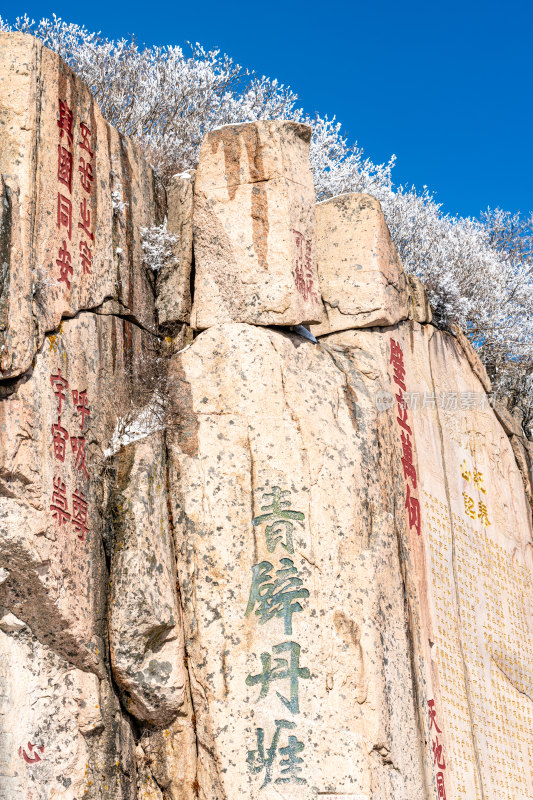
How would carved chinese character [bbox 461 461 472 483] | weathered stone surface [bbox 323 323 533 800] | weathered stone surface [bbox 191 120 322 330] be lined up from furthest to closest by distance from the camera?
carved chinese character [bbox 461 461 472 483] → weathered stone surface [bbox 323 323 533 800] → weathered stone surface [bbox 191 120 322 330]

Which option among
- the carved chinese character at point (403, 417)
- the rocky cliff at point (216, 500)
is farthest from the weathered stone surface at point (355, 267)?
the carved chinese character at point (403, 417)

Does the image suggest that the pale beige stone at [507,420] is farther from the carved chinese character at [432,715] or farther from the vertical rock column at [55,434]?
the vertical rock column at [55,434]

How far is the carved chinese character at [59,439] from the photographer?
252 inches

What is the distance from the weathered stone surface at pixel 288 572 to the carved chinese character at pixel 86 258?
1.08 metres

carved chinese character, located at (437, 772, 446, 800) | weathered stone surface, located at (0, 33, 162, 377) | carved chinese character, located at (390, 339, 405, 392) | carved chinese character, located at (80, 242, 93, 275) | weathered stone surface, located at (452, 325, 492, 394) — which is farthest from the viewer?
weathered stone surface, located at (452, 325, 492, 394)

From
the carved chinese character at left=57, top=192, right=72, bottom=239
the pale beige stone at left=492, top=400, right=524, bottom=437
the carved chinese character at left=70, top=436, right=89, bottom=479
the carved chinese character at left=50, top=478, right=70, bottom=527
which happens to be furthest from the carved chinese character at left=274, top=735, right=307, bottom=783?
the pale beige stone at left=492, top=400, right=524, bottom=437

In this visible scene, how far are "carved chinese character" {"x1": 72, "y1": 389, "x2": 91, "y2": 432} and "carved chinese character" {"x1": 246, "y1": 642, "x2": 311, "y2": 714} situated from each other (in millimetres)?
2190

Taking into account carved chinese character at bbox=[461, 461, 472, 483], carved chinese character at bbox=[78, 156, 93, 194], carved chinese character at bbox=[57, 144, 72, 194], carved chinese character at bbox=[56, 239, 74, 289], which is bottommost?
carved chinese character at bbox=[461, 461, 472, 483]

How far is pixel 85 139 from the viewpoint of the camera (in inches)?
294

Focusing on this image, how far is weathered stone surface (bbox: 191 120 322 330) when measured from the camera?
310 inches

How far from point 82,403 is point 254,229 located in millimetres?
2311

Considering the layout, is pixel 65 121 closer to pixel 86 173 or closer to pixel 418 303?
pixel 86 173

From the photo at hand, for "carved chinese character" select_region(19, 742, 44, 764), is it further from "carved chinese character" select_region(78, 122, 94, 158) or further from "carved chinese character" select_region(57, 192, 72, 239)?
"carved chinese character" select_region(78, 122, 94, 158)

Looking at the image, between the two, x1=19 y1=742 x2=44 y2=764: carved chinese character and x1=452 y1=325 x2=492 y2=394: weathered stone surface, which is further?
x1=452 y1=325 x2=492 y2=394: weathered stone surface
